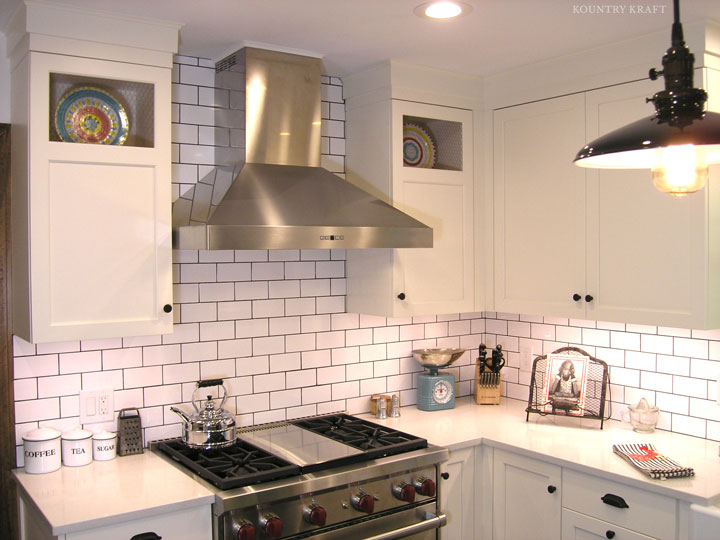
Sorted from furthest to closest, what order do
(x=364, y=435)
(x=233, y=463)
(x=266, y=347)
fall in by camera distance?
1. (x=266, y=347)
2. (x=364, y=435)
3. (x=233, y=463)

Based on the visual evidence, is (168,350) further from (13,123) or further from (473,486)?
(473,486)

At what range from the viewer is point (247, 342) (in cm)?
306

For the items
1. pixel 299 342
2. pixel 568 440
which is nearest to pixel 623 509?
pixel 568 440

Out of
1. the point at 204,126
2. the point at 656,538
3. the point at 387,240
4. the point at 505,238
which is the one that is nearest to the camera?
the point at 656,538

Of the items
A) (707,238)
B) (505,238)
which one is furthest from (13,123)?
(707,238)

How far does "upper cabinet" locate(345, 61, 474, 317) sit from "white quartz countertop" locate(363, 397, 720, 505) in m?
0.52

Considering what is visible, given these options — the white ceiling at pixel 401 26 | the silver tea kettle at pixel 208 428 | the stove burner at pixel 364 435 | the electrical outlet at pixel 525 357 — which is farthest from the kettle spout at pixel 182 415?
the electrical outlet at pixel 525 357

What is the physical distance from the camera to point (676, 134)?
1280 millimetres

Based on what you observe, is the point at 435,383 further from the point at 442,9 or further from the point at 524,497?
the point at 442,9

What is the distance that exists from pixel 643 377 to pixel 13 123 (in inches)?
110

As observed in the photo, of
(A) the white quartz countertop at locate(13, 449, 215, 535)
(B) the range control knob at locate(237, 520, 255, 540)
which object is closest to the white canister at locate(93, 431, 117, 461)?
(A) the white quartz countertop at locate(13, 449, 215, 535)

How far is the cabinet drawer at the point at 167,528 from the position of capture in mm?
2115

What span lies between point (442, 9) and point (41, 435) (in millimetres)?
2069

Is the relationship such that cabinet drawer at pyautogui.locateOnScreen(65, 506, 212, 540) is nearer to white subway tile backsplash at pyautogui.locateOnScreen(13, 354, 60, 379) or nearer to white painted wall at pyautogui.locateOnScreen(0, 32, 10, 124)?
white subway tile backsplash at pyautogui.locateOnScreen(13, 354, 60, 379)
